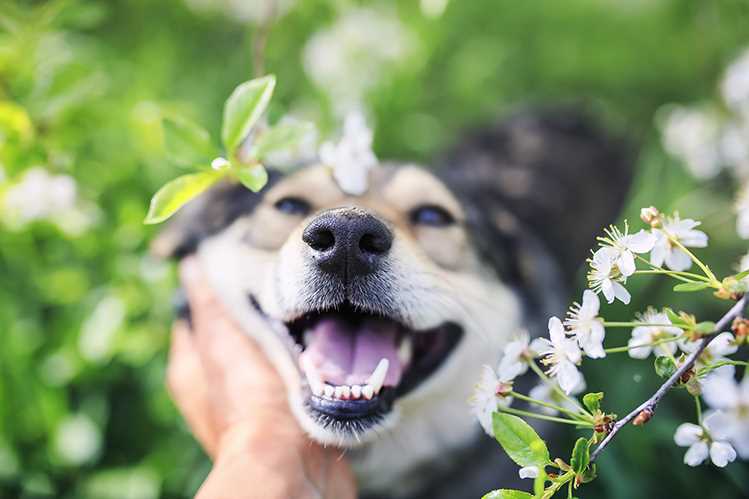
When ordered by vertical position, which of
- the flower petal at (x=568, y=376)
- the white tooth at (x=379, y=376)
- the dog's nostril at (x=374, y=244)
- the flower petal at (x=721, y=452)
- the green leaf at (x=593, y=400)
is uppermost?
the dog's nostril at (x=374, y=244)

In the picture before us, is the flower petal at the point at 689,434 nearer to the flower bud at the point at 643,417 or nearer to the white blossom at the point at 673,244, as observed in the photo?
the flower bud at the point at 643,417

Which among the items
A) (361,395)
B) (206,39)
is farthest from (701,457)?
(206,39)

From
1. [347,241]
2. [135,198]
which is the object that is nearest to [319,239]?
[347,241]

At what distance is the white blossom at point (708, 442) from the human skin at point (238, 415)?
0.76 m

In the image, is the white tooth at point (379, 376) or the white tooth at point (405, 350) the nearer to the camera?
the white tooth at point (379, 376)

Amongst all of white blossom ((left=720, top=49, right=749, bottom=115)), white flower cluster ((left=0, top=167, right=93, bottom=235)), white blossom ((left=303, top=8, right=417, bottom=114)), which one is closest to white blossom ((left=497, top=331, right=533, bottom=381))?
white flower cluster ((left=0, top=167, right=93, bottom=235))

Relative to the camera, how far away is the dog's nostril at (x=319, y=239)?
152 cm

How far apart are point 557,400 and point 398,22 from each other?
2238mm

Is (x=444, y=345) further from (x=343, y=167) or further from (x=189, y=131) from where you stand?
(x=189, y=131)

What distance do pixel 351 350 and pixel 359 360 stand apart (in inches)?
1.7

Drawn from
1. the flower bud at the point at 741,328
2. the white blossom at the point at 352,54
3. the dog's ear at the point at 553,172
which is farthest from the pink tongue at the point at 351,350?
the white blossom at the point at 352,54

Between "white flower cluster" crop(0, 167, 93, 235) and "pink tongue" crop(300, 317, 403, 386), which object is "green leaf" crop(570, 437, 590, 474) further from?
"white flower cluster" crop(0, 167, 93, 235)

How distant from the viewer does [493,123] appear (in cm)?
359

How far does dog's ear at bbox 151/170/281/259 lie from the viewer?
2.03 m
